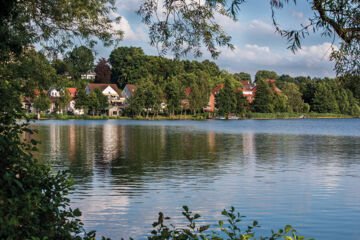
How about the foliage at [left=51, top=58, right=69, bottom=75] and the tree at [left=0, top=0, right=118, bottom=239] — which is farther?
the foliage at [left=51, top=58, right=69, bottom=75]

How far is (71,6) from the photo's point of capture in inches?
441

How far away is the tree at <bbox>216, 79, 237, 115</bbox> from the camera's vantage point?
121 metres

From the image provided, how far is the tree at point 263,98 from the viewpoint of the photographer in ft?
404

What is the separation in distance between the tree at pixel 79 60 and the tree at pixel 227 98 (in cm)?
10788

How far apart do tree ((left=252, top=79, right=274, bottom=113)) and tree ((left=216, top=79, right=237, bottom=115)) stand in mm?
8017

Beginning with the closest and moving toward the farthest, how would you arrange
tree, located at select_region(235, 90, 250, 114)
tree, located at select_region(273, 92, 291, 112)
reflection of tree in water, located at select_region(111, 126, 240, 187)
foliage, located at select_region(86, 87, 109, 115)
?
reflection of tree in water, located at select_region(111, 126, 240, 187) < foliage, located at select_region(86, 87, 109, 115) < tree, located at select_region(235, 90, 250, 114) < tree, located at select_region(273, 92, 291, 112)

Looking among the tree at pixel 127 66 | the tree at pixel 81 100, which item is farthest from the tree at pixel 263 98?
the tree at pixel 81 100

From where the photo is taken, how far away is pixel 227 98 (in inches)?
4751

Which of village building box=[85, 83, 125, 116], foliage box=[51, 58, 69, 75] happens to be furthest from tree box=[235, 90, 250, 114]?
foliage box=[51, 58, 69, 75]

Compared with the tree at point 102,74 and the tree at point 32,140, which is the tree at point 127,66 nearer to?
the tree at point 102,74

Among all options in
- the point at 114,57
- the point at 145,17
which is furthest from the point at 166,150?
the point at 114,57

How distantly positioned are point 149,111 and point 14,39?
110624mm

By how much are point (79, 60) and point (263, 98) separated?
114 m

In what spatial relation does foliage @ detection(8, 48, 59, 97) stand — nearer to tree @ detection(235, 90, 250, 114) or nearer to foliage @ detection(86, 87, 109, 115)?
foliage @ detection(86, 87, 109, 115)
